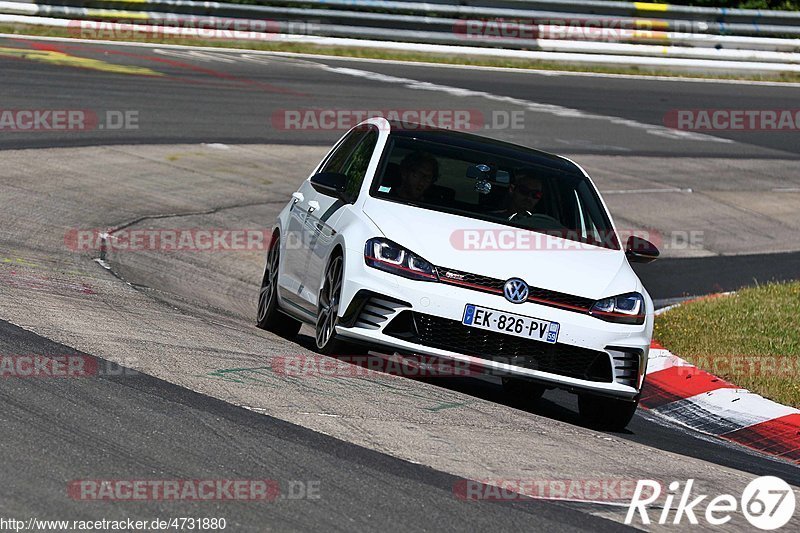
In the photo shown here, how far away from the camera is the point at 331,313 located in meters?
8.16

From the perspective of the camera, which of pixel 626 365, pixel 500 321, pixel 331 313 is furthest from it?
pixel 331 313

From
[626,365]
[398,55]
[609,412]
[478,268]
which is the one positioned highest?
[478,268]

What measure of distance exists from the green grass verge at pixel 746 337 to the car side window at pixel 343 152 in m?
3.08

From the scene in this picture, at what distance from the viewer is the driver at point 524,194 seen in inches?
345

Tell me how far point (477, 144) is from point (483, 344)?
1.90 metres

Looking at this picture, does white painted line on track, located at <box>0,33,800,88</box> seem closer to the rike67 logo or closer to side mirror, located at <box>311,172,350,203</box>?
side mirror, located at <box>311,172,350,203</box>

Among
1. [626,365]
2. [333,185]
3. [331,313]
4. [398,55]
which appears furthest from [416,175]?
[398,55]

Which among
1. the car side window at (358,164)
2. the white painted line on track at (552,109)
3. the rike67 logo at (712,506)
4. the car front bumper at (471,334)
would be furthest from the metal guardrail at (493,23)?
the rike67 logo at (712,506)

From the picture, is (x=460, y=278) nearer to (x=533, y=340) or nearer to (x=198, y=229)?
(x=533, y=340)

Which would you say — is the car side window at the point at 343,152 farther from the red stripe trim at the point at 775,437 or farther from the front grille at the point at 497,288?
the red stripe trim at the point at 775,437

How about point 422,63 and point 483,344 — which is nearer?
point 483,344

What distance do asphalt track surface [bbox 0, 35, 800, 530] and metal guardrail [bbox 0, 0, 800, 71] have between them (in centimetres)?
148

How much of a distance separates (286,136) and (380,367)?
35.9ft

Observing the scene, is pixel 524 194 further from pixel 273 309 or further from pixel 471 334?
pixel 273 309
